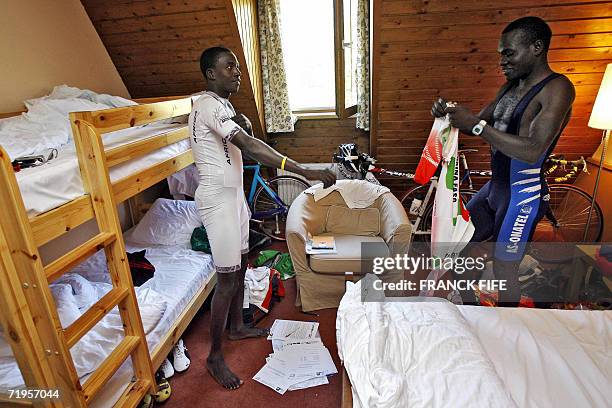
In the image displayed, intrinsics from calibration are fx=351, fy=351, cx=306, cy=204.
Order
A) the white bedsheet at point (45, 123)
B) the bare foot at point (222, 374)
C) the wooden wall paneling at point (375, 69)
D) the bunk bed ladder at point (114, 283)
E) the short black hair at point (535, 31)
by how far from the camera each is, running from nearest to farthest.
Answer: the bunk bed ladder at point (114, 283) < the short black hair at point (535, 31) < the white bedsheet at point (45, 123) < the bare foot at point (222, 374) < the wooden wall paneling at point (375, 69)

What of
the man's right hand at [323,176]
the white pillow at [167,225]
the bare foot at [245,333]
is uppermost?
the man's right hand at [323,176]

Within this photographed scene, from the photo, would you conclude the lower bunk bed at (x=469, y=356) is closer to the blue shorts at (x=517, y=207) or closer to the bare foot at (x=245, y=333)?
the blue shorts at (x=517, y=207)

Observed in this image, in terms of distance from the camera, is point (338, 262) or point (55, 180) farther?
point (338, 262)

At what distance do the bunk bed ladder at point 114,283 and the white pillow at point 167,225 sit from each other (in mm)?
1178

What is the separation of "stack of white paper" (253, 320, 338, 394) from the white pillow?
3.45 ft

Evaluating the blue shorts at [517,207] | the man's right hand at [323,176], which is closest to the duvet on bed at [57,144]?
the man's right hand at [323,176]

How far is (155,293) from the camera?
6.77 ft

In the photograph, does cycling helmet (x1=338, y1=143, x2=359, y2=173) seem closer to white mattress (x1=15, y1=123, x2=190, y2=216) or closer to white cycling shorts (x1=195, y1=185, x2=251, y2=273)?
white cycling shorts (x1=195, y1=185, x2=251, y2=273)

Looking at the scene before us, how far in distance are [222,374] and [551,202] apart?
3.30 m

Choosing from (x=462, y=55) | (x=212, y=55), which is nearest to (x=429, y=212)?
(x=462, y=55)

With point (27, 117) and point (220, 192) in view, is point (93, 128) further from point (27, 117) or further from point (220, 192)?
point (27, 117)

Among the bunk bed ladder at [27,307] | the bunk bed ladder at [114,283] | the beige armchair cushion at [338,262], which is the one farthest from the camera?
the beige armchair cushion at [338,262]

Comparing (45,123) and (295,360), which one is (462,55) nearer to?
(295,360)

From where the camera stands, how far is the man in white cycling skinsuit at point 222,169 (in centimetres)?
173
